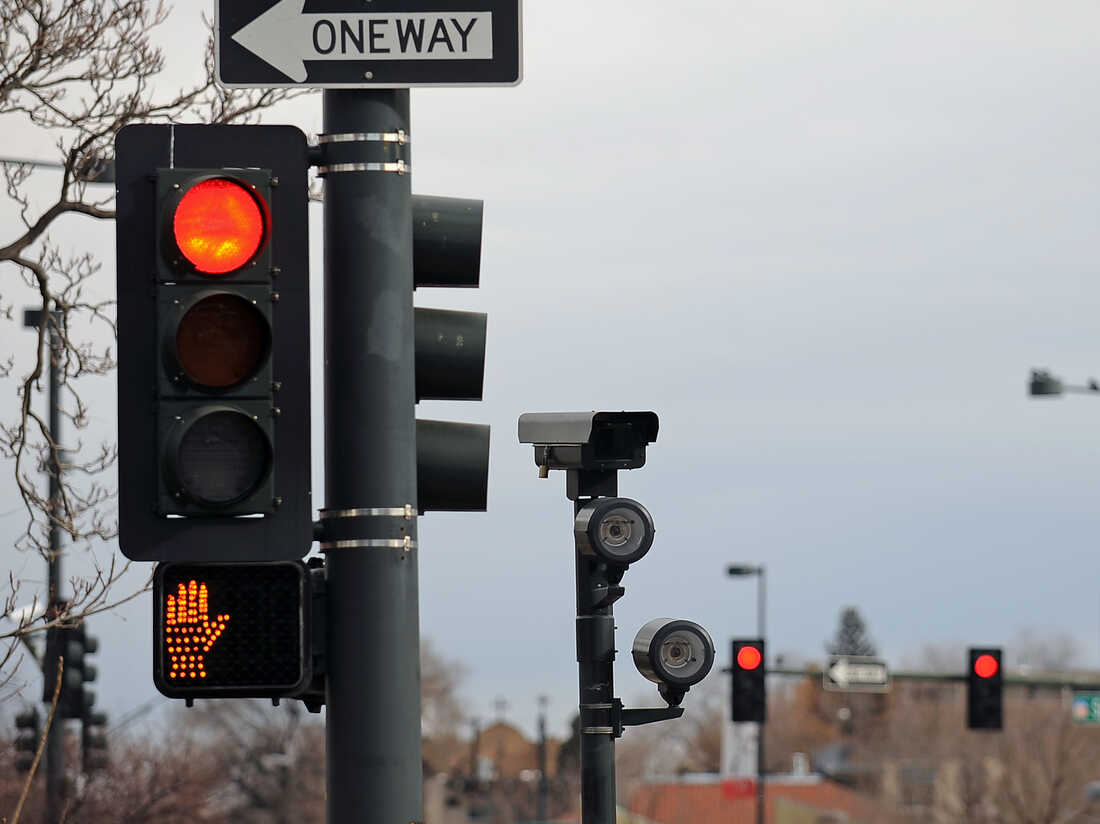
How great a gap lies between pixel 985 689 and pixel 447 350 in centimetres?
2591

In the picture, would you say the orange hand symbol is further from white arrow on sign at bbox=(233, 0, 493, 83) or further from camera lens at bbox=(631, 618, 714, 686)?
camera lens at bbox=(631, 618, 714, 686)

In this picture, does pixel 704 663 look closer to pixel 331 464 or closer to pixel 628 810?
pixel 331 464

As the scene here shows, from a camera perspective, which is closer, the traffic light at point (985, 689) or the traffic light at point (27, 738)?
the traffic light at point (27, 738)

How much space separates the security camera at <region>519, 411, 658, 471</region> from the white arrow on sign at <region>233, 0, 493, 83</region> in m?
5.28

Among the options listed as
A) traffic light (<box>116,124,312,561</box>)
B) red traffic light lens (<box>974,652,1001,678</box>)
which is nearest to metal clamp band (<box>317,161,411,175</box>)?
traffic light (<box>116,124,312,561</box>)


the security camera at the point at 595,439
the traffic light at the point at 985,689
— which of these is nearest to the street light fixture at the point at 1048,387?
the traffic light at the point at 985,689

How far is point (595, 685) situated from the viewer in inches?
429

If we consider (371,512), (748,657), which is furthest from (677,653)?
(748,657)

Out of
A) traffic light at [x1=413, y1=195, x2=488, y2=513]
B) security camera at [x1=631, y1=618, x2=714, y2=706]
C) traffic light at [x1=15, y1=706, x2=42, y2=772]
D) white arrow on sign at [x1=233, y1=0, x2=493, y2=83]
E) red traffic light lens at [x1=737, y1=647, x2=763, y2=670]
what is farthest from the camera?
red traffic light lens at [x1=737, y1=647, x2=763, y2=670]

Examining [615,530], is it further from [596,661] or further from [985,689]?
[985,689]

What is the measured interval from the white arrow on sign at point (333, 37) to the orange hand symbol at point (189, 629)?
5.44ft

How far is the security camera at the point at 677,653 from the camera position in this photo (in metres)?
10.5

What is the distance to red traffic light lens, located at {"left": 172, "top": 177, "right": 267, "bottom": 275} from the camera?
5156 millimetres

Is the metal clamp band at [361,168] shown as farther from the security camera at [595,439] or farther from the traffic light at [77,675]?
the traffic light at [77,675]
